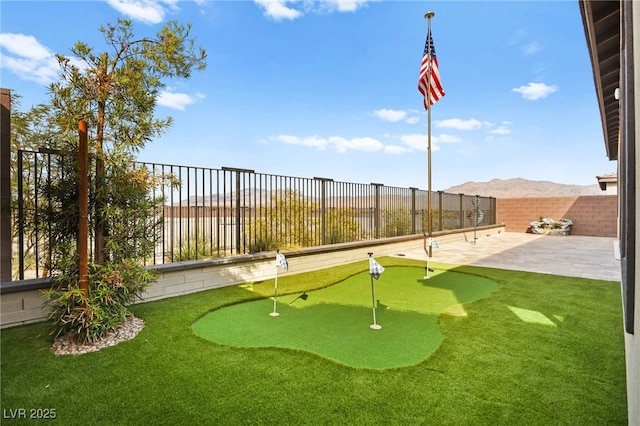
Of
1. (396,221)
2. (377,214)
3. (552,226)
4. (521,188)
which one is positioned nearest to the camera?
(377,214)

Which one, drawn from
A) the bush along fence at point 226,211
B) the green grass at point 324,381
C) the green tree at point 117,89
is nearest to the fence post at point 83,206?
the green tree at point 117,89

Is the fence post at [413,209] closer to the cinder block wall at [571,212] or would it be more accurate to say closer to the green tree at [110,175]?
the green tree at [110,175]

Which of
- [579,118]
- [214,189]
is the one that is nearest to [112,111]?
[214,189]

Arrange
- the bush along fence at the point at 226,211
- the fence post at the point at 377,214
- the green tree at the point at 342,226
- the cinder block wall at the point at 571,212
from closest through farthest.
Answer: the bush along fence at the point at 226,211 < the green tree at the point at 342,226 < the fence post at the point at 377,214 < the cinder block wall at the point at 571,212

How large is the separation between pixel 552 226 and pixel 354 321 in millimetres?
17615

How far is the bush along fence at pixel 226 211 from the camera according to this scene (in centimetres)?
324

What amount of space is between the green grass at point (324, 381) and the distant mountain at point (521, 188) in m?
66.9

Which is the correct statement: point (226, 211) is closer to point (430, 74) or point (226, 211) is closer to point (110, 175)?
point (110, 175)

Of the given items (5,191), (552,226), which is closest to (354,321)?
(5,191)

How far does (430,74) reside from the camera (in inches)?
331

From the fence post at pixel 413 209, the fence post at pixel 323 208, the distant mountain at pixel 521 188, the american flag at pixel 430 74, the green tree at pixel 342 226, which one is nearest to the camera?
the fence post at pixel 323 208

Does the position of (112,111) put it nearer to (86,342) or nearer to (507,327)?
(86,342)

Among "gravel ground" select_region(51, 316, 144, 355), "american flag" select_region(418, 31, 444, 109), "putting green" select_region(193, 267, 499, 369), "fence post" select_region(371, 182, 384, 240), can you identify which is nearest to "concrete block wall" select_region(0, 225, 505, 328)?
"fence post" select_region(371, 182, 384, 240)

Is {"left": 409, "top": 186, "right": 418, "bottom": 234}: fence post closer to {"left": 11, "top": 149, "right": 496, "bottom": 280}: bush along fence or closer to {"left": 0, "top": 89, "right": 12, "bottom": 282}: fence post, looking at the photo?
{"left": 11, "top": 149, "right": 496, "bottom": 280}: bush along fence
